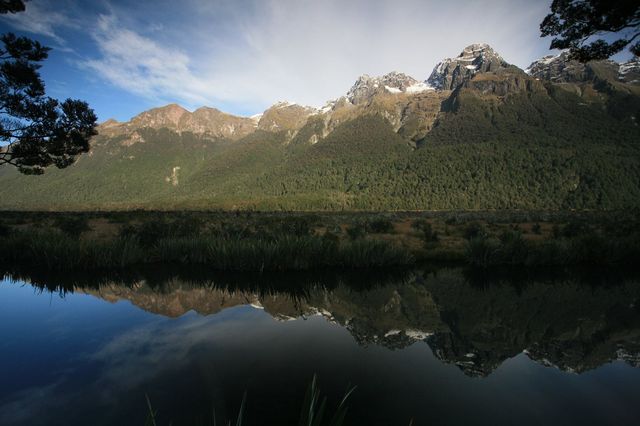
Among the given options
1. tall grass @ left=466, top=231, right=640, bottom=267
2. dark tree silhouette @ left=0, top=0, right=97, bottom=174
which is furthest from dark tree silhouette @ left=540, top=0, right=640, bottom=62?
dark tree silhouette @ left=0, top=0, right=97, bottom=174

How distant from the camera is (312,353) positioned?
5348 mm

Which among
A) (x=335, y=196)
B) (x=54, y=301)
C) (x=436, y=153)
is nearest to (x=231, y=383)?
(x=54, y=301)

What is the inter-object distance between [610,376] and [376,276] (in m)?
7.13

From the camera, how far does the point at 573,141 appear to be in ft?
578

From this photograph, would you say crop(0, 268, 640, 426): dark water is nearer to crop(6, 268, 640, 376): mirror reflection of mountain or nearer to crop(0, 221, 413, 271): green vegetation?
crop(6, 268, 640, 376): mirror reflection of mountain

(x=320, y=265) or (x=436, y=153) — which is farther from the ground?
(x=436, y=153)

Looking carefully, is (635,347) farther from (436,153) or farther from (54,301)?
(436,153)

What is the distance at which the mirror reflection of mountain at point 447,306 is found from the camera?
227 inches

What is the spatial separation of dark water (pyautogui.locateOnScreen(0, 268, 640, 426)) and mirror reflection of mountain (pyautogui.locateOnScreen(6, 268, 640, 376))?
5 cm

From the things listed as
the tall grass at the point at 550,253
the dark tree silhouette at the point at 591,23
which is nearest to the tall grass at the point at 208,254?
the tall grass at the point at 550,253

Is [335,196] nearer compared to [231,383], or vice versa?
[231,383]

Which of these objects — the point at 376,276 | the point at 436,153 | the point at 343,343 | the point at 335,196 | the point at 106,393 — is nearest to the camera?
the point at 106,393

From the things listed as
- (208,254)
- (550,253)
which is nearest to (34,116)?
(208,254)

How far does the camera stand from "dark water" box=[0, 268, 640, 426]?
3.83 m
